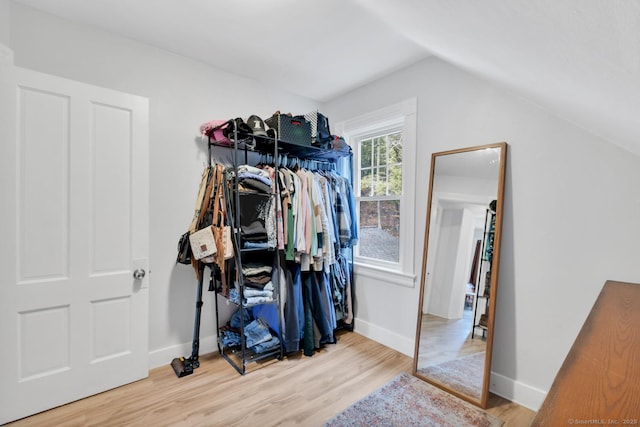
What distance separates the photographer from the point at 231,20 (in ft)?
6.49

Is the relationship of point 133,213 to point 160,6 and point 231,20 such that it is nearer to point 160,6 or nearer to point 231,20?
point 160,6

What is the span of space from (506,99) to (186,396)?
117 inches

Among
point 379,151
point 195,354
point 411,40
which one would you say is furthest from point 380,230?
point 195,354

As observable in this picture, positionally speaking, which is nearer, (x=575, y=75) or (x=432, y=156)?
(x=575, y=75)

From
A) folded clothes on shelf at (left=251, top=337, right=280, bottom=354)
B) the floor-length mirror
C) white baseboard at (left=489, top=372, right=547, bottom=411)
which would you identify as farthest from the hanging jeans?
white baseboard at (left=489, top=372, right=547, bottom=411)

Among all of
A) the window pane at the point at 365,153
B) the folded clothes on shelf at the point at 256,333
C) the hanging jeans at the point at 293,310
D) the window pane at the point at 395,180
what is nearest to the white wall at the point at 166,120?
the folded clothes on shelf at the point at 256,333

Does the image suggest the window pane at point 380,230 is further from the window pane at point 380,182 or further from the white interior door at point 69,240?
the white interior door at point 69,240

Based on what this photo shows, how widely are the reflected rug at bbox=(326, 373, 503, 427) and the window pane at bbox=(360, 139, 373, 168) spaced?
208 cm

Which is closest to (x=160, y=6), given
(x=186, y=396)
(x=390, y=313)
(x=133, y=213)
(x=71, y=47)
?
(x=71, y=47)

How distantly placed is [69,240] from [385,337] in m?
2.59

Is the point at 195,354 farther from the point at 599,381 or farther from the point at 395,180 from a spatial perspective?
the point at 599,381

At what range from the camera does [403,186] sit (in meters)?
2.65

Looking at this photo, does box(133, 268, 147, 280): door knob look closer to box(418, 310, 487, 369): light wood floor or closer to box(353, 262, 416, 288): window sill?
box(353, 262, 416, 288): window sill

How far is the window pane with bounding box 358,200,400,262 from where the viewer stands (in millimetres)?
2893
